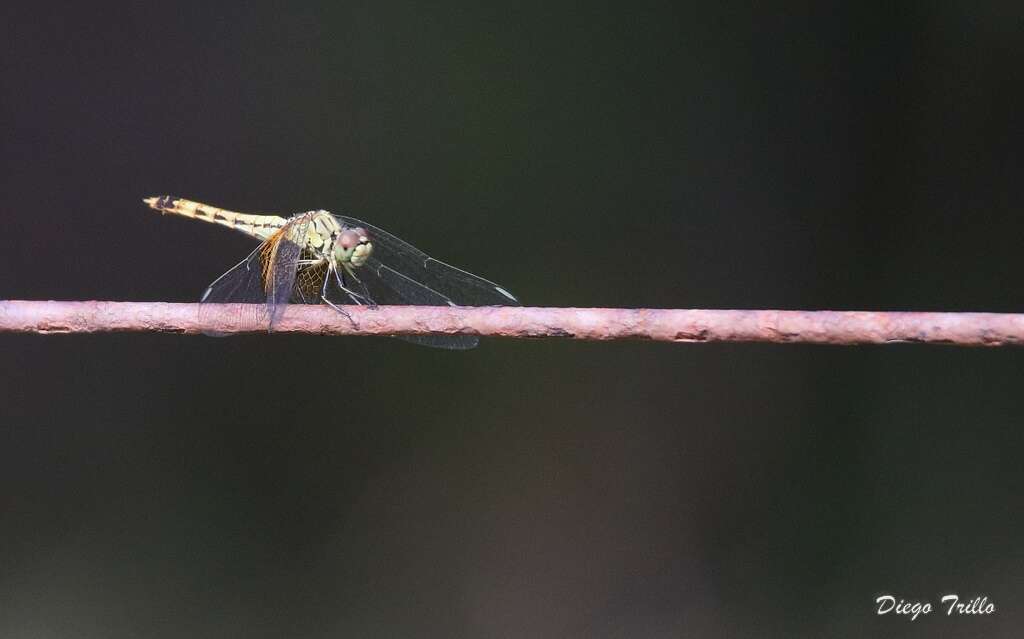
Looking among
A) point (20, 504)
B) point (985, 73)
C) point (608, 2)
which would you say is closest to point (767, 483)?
point (985, 73)

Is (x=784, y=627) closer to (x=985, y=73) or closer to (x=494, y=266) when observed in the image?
(x=494, y=266)

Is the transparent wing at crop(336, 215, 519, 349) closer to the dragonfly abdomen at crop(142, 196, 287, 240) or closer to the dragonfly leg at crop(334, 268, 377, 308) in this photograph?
the dragonfly leg at crop(334, 268, 377, 308)

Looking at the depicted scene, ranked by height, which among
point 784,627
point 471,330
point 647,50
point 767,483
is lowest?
point 784,627

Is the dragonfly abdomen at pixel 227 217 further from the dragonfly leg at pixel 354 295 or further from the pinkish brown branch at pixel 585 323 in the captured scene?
the pinkish brown branch at pixel 585 323

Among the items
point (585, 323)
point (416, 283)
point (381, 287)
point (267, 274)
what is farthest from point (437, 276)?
point (585, 323)

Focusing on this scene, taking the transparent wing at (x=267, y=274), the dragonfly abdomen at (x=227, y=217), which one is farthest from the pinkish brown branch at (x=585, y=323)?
the dragonfly abdomen at (x=227, y=217)

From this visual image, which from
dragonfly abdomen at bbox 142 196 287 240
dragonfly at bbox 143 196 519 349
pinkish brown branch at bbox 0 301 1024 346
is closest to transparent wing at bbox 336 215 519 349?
dragonfly at bbox 143 196 519 349
